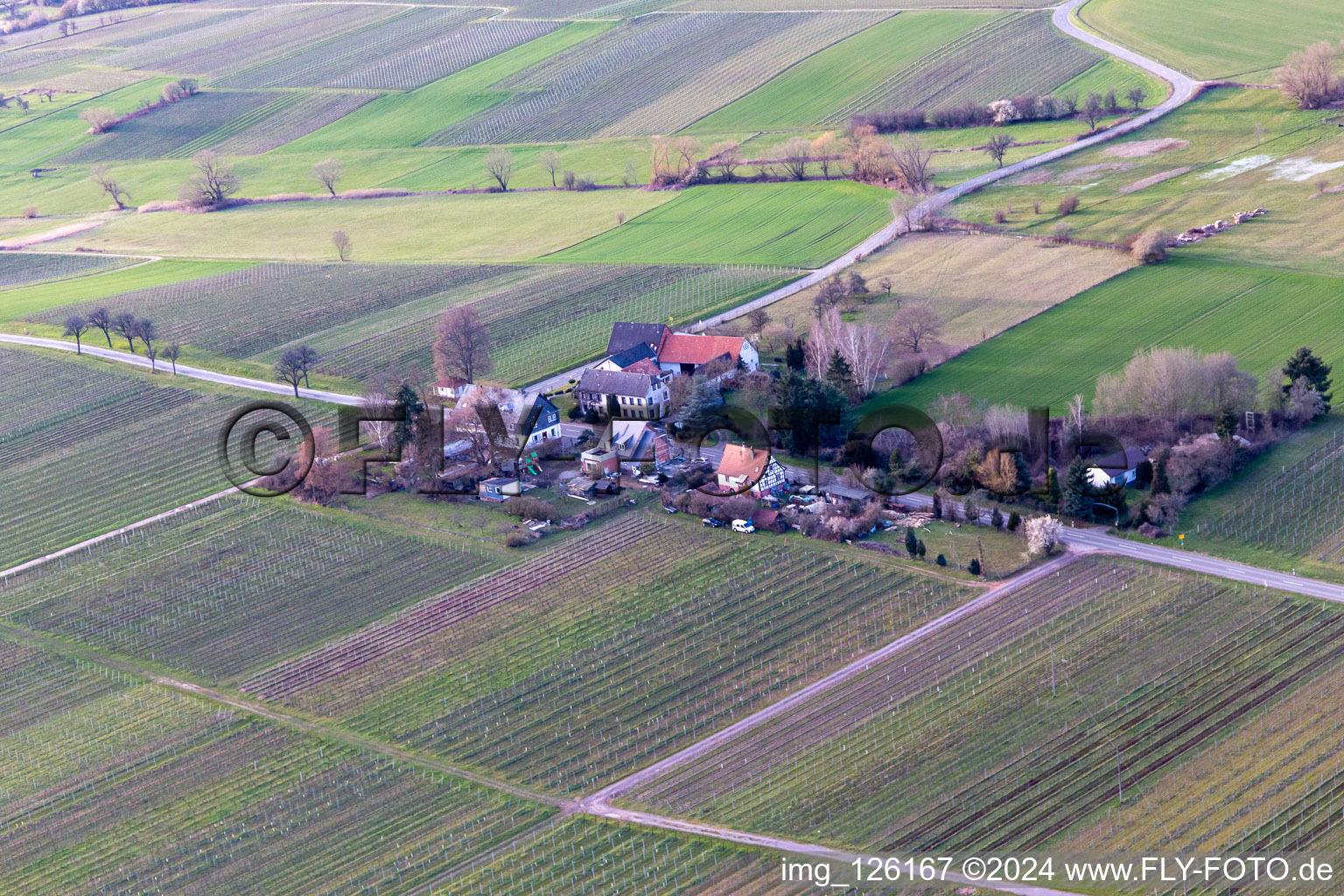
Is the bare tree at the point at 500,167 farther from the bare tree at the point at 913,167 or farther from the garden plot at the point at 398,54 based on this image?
the bare tree at the point at 913,167

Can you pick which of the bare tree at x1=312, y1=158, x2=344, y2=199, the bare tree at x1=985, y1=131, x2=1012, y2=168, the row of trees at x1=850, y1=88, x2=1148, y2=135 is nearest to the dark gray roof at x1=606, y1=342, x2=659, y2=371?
the bare tree at x1=985, y1=131, x2=1012, y2=168

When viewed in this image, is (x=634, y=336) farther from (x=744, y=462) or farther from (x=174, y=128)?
(x=174, y=128)

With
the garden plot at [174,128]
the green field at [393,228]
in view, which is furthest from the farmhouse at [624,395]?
the garden plot at [174,128]

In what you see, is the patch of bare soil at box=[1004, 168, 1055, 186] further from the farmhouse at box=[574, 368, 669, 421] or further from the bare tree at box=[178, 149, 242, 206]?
the bare tree at box=[178, 149, 242, 206]

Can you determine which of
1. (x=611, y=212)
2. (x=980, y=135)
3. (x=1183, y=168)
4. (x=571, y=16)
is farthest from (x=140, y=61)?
(x=1183, y=168)

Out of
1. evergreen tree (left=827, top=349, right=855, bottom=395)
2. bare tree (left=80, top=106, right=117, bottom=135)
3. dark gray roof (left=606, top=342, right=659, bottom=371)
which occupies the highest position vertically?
bare tree (left=80, top=106, right=117, bottom=135)

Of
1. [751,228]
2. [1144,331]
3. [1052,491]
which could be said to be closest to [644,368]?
[1052,491]

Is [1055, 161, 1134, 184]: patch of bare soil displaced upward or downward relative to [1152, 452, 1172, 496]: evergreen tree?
upward
